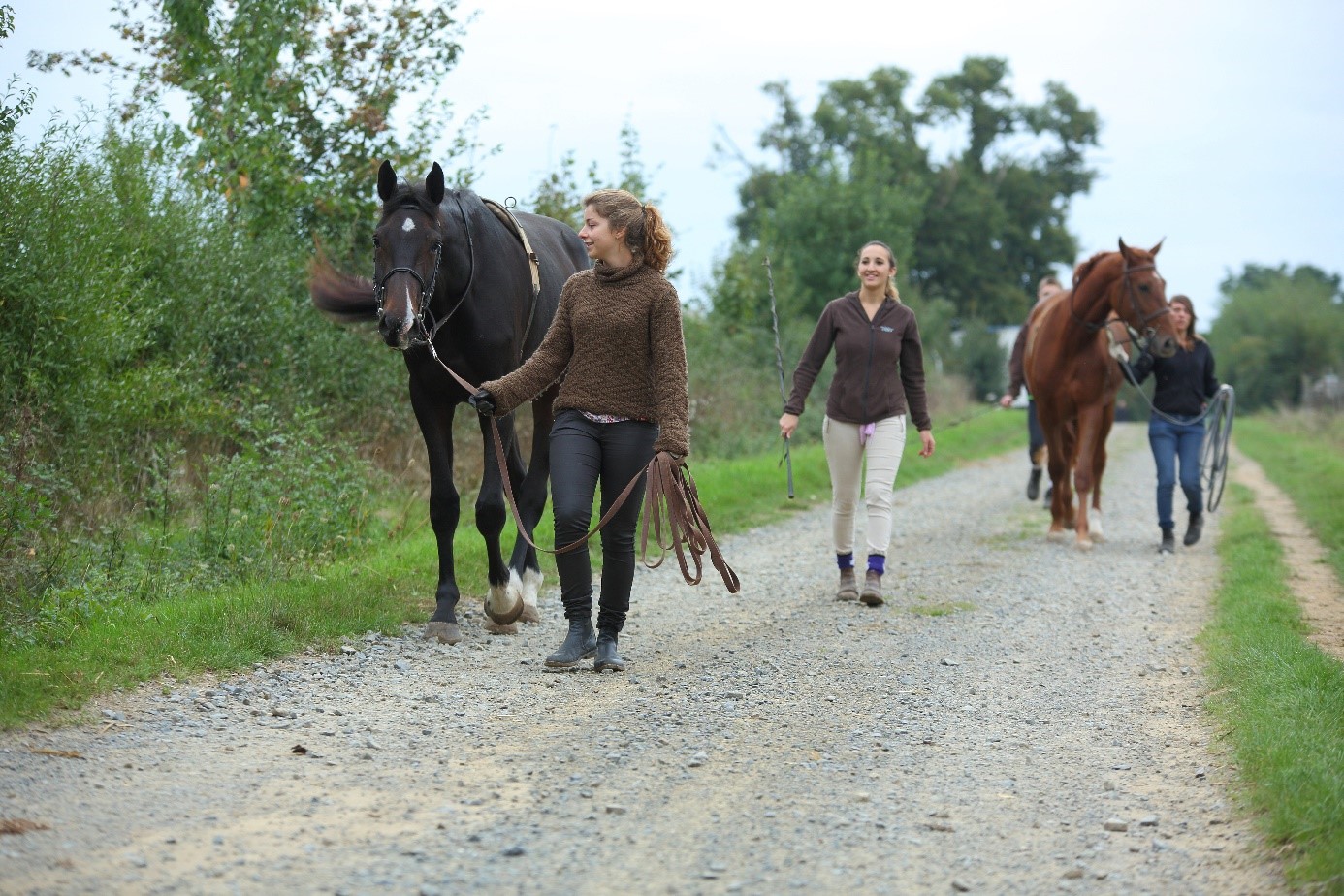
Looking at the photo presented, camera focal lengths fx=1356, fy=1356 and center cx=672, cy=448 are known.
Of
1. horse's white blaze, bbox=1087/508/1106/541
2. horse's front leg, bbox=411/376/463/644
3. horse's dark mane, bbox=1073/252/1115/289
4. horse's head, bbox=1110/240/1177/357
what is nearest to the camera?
horse's front leg, bbox=411/376/463/644

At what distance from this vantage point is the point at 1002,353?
4247 centimetres

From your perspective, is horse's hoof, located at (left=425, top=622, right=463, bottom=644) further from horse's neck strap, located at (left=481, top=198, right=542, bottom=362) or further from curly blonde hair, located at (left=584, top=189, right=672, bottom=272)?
curly blonde hair, located at (left=584, top=189, right=672, bottom=272)

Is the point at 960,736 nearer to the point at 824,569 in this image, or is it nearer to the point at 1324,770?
the point at 1324,770

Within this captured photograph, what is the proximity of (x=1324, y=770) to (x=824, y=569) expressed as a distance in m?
5.54

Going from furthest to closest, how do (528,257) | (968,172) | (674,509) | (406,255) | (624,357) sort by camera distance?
(968,172) < (528,257) < (406,255) < (624,357) < (674,509)

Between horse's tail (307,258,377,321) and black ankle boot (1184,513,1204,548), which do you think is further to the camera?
black ankle boot (1184,513,1204,548)

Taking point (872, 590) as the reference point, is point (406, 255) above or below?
above

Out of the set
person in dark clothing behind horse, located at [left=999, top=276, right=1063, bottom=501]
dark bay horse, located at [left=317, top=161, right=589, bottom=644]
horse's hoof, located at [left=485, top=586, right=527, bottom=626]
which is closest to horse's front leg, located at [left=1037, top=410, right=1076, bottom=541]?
person in dark clothing behind horse, located at [left=999, top=276, right=1063, bottom=501]

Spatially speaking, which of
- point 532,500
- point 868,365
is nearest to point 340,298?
point 532,500

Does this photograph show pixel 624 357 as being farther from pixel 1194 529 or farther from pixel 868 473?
pixel 1194 529

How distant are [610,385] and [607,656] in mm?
1256

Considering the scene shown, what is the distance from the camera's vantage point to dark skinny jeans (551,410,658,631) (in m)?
6.21

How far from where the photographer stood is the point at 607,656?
6301mm

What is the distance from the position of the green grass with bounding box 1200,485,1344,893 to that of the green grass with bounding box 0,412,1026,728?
406cm
